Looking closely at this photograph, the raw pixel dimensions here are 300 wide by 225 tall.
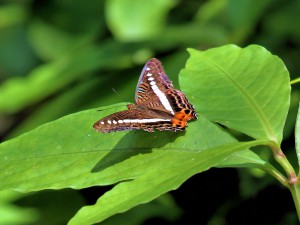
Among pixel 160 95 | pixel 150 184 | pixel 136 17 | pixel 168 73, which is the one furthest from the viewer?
pixel 136 17

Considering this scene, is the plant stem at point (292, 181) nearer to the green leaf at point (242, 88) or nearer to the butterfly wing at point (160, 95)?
the green leaf at point (242, 88)

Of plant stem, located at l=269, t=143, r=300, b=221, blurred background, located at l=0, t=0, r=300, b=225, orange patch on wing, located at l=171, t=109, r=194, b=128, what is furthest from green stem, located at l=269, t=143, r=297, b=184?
blurred background, located at l=0, t=0, r=300, b=225

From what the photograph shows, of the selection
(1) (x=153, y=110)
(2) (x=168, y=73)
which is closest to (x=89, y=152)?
(1) (x=153, y=110)

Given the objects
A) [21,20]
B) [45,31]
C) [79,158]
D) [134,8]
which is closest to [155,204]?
[79,158]

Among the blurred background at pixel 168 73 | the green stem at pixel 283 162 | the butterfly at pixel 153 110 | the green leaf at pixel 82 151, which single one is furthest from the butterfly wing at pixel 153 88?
the blurred background at pixel 168 73

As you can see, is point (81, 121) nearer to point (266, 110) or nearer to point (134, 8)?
point (266, 110)

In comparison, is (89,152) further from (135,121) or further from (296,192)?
(296,192)

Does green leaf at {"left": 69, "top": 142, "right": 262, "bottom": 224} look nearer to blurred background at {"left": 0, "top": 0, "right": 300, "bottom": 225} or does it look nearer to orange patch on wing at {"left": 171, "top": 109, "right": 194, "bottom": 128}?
orange patch on wing at {"left": 171, "top": 109, "right": 194, "bottom": 128}

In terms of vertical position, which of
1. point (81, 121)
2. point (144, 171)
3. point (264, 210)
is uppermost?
point (81, 121)
